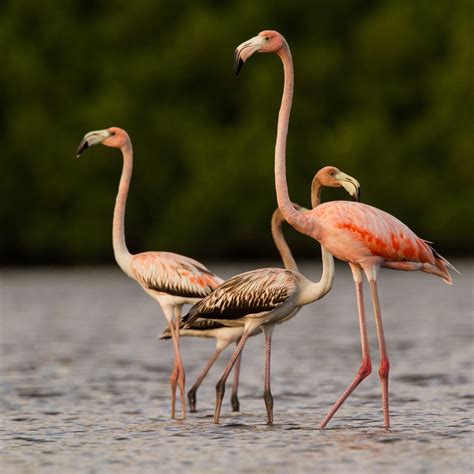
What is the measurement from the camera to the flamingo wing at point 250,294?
1073cm

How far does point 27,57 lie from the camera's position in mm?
53844

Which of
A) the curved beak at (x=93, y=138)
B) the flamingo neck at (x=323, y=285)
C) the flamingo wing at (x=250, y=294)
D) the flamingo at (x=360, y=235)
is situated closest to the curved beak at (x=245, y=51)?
the flamingo at (x=360, y=235)

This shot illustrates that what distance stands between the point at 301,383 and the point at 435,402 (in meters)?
2.39

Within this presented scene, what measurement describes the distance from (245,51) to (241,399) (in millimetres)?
4385

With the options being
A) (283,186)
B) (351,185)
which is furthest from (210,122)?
(283,186)

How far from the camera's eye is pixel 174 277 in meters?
11.8

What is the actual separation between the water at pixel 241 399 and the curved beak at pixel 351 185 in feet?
5.80

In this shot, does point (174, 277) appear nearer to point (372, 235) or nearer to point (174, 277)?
point (174, 277)

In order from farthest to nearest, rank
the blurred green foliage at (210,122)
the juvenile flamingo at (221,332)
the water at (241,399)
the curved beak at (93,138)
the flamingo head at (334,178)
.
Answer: the blurred green foliage at (210,122) → the juvenile flamingo at (221,332) → the curved beak at (93,138) → the flamingo head at (334,178) → the water at (241,399)

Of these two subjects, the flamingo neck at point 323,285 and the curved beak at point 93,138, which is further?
the curved beak at point 93,138

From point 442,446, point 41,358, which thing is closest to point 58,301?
point 41,358

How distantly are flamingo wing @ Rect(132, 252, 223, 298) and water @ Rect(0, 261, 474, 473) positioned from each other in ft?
3.57

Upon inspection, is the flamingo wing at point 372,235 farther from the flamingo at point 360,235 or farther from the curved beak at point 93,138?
the curved beak at point 93,138

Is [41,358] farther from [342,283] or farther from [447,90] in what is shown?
[447,90]
